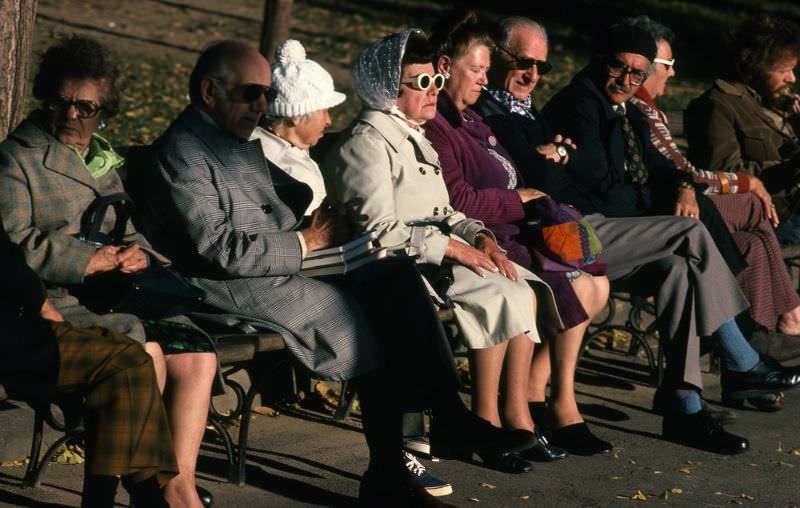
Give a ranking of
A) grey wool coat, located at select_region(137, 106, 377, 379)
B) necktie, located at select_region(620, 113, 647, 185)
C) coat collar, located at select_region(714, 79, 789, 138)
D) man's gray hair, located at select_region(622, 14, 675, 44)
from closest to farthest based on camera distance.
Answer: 1. grey wool coat, located at select_region(137, 106, 377, 379)
2. necktie, located at select_region(620, 113, 647, 185)
3. man's gray hair, located at select_region(622, 14, 675, 44)
4. coat collar, located at select_region(714, 79, 789, 138)

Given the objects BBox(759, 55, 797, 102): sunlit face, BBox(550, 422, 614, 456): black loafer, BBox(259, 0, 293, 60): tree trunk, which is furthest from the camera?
BBox(259, 0, 293, 60): tree trunk

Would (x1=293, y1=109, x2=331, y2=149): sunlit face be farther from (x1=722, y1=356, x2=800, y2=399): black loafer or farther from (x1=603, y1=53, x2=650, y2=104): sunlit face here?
(x1=722, y1=356, x2=800, y2=399): black loafer

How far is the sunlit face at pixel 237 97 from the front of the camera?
4969 millimetres

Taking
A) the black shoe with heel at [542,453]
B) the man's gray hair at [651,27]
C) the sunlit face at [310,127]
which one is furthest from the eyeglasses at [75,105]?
the man's gray hair at [651,27]

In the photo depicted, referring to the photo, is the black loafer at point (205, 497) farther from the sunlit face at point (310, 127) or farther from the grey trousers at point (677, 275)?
the grey trousers at point (677, 275)

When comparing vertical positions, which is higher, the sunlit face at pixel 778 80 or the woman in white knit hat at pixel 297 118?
the sunlit face at pixel 778 80

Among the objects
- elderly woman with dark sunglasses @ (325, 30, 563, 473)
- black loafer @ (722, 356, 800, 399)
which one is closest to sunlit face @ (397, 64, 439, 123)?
elderly woman with dark sunglasses @ (325, 30, 563, 473)

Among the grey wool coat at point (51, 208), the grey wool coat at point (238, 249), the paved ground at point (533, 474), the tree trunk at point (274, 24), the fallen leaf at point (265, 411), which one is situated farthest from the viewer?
the tree trunk at point (274, 24)

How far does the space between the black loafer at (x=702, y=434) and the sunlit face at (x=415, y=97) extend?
5.71 ft

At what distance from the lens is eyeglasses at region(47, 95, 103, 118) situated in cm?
458

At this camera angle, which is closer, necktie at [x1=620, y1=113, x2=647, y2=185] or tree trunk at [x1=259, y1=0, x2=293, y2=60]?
necktie at [x1=620, y1=113, x2=647, y2=185]

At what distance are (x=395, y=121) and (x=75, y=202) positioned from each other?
1443 mm

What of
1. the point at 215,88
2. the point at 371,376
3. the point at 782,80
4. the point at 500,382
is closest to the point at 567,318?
the point at 500,382

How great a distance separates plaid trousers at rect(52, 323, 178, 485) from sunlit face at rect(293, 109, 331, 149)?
5.64ft
